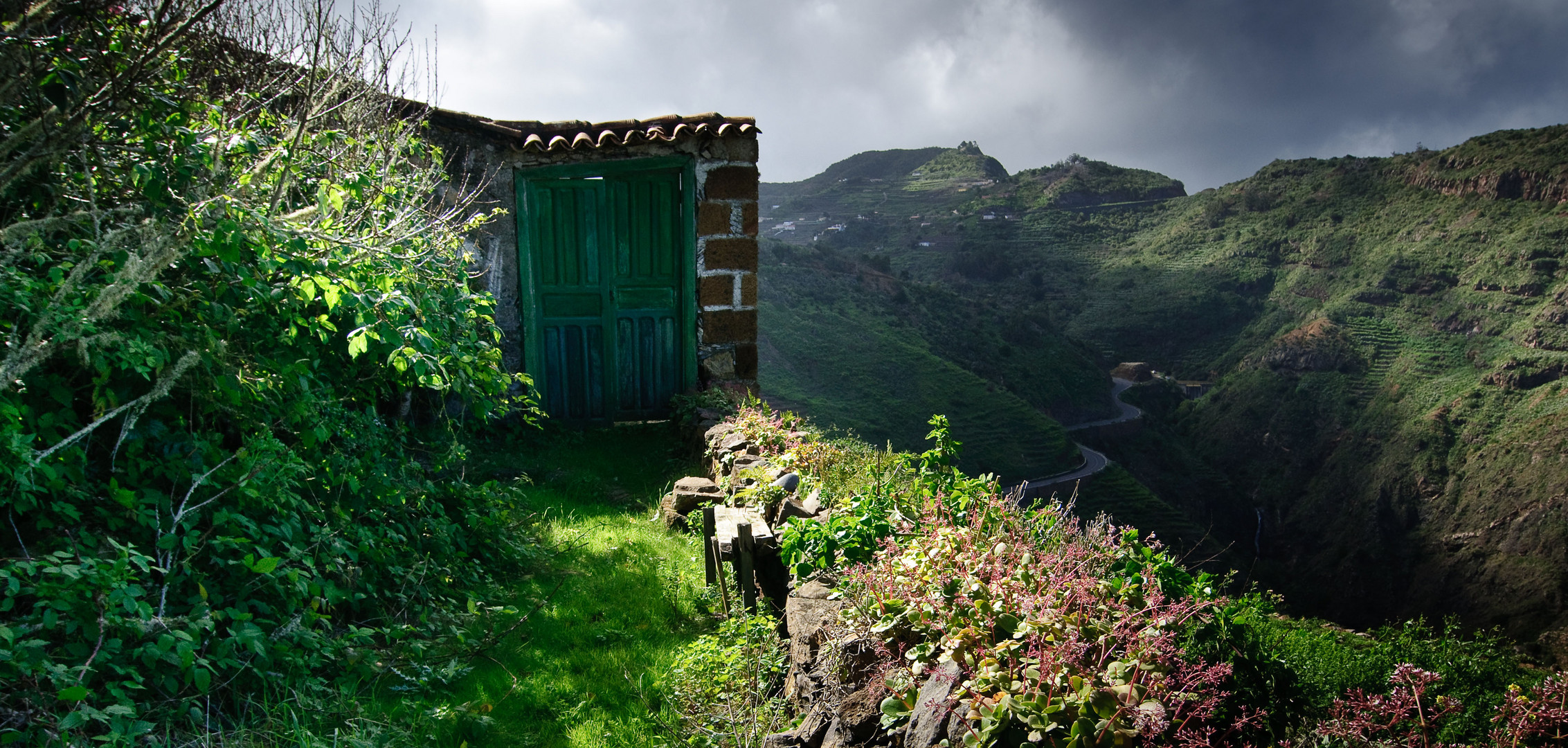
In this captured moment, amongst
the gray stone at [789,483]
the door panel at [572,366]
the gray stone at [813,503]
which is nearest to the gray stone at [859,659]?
the gray stone at [813,503]

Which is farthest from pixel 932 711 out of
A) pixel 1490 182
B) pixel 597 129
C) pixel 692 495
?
pixel 1490 182

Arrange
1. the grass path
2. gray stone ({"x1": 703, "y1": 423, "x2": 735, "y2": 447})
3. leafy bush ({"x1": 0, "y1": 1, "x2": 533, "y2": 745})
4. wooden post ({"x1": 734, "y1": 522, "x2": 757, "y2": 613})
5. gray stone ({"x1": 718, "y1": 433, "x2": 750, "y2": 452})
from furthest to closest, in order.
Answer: gray stone ({"x1": 703, "y1": 423, "x2": 735, "y2": 447}) < gray stone ({"x1": 718, "y1": 433, "x2": 750, "y2": 452}) < wooden post ({"x1": 734, "y1": 522, "x2": 757, "y2": 613}) < the grass path < leafy bush ({"x1": 0, "y1": 1, "x2": 533, "y2": 745})

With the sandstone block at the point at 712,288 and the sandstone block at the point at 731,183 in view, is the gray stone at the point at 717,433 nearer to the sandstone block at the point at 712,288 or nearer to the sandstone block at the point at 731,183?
the sandstone block at the point at 712,288

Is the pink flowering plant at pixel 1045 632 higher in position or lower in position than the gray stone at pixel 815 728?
higher

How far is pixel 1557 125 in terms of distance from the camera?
2300 centimetres

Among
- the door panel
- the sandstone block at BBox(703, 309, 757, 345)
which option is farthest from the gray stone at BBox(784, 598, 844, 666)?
the door panel

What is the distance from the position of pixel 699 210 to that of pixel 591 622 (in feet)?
16.6

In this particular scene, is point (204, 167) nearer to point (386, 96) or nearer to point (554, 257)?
point (386, 96)

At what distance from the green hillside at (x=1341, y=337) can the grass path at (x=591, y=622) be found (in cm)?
1157

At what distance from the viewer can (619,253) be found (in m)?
8.24

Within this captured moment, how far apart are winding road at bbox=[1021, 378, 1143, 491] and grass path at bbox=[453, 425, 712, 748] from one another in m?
11.2

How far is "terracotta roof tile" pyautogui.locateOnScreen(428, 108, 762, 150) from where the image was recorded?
7602 mm

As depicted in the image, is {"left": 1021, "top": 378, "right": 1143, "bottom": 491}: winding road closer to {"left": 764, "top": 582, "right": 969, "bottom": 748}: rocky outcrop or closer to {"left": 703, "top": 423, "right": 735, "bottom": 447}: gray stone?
{"left": 703, "top": 423, "right": 735, "bottom": 447}: gray stone

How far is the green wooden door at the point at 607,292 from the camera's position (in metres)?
8.12
